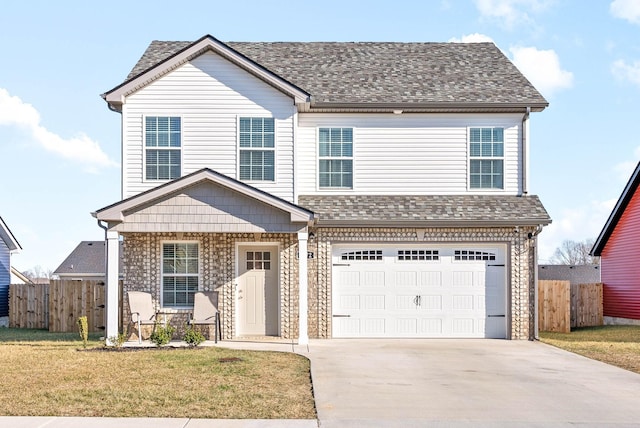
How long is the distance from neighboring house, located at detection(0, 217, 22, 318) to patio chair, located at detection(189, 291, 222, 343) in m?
11.8

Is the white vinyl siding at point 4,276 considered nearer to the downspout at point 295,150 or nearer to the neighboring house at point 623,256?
the downspout at point 295,150

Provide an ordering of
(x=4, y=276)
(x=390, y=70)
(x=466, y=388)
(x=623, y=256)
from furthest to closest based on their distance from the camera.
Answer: (x=4, y=276) < (x=623, y=256) < (x=390, y=70) < (x=466, y=388)

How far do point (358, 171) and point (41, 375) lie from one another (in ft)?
31.7

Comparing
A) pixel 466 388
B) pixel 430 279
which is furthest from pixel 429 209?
pixel 466 388

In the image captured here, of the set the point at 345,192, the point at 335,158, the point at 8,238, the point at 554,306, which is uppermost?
the point at 335,158

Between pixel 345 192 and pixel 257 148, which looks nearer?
pixel 257 148

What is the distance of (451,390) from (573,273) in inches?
1512

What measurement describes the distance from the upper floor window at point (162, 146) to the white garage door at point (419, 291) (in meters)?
4.52

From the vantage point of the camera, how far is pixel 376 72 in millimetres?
20453

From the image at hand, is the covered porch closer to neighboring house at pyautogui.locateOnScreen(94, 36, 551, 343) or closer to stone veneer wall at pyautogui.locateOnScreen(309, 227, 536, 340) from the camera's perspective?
neighboring house at pyautogui.locateOnScreen(94, 36, 551, 343)

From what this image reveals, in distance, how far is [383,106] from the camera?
61.5 ft

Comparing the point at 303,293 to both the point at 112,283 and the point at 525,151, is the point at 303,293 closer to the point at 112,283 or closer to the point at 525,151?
the point at 112,283

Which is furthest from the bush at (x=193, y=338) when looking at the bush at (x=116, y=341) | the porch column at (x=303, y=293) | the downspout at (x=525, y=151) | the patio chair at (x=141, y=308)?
the downspout at (x=525, y=151)

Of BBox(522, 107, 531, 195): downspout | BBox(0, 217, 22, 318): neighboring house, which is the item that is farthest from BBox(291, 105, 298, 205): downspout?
BBox(0, 217, 22, 318): neighboring house
